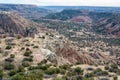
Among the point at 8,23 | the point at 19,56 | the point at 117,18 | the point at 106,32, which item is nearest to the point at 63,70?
the point at 19,56

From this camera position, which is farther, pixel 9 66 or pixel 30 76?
pixel 9 66

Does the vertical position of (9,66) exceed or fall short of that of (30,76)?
it falls short

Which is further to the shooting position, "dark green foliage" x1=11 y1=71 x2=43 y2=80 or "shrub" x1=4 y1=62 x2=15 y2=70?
"shrub" x1=4 y1=62 x2=15 y2=70

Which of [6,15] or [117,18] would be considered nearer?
[6,15]

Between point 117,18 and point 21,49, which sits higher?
point 21,49

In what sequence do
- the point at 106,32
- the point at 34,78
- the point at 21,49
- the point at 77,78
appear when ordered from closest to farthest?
the point at 34,78 < the point at 77,78 < the point at 21,49 < the point at 106,32

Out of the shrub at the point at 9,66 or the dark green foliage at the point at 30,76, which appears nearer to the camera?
the dark green foliage at the point at 30,76

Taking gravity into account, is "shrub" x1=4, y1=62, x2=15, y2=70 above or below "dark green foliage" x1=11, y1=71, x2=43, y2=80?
below

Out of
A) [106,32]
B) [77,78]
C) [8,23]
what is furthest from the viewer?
[106,32]

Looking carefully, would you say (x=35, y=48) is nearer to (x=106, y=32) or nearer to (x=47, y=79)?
(x=47, y=79)

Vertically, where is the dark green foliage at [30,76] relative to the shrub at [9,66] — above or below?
above
